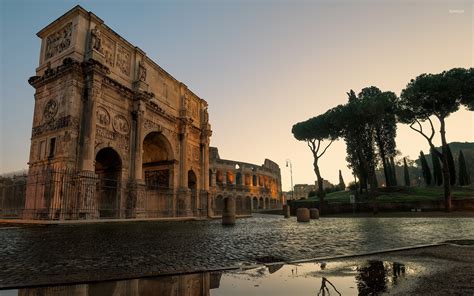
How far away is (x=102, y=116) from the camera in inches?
615

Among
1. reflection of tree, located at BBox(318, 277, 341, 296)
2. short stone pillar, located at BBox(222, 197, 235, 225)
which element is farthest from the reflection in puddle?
short stone pillar, located at BBox(222, 197, 235, 225)

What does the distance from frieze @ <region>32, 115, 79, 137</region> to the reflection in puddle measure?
13.1 metres

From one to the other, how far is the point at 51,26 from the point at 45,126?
593 centimetres

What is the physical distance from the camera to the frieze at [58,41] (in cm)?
1522

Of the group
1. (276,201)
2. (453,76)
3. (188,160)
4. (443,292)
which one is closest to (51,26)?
(188,160)

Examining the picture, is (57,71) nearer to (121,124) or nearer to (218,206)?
(121,124)

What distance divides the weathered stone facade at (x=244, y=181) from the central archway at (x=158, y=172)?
22118 mm

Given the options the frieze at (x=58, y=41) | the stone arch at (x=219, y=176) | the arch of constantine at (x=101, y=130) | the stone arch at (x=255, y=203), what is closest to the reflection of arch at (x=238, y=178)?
the stone arch at (x=219, y=176)

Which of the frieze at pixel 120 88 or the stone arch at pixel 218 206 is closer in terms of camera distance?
the frieze at pixel 120 88

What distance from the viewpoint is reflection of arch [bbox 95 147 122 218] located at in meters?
15.9

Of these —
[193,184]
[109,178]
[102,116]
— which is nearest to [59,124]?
[102,116]

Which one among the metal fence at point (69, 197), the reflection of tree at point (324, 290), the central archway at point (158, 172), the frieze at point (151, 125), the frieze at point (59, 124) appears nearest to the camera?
the reflection of tree at point (324, 290)

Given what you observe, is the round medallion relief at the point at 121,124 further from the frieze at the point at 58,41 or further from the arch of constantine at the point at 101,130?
the frieze at the point at 58,41

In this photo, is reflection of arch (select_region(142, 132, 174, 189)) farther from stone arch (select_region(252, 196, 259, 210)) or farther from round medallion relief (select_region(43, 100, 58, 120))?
stone arch (select_region(252, 196, 259, 210))
